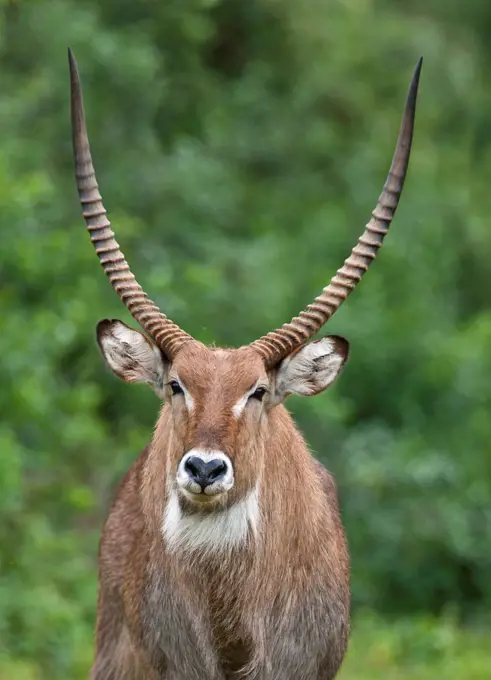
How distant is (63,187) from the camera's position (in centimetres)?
1353

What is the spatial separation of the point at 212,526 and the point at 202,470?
51cm

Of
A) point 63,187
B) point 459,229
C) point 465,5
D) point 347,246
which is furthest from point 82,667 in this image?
point 465,5

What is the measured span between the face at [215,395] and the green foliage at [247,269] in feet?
9.88

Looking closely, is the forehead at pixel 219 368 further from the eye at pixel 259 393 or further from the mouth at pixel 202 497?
the mouth at pixel 202 497

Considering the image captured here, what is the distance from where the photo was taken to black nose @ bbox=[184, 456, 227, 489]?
236 inches

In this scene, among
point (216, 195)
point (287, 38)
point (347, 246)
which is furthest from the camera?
point (287, 38)

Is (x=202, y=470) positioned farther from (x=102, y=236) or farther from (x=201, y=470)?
(x=102, y=236)

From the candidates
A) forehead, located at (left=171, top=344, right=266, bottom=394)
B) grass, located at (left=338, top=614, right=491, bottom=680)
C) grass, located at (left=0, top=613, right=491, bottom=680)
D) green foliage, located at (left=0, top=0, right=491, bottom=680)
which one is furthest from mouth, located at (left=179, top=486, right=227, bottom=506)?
grass, located at (left=338, top=614, right=491, bottom=680)

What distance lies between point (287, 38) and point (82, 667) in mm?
9117

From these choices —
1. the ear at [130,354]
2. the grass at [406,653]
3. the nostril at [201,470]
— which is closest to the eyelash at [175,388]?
the ear at [130,354]

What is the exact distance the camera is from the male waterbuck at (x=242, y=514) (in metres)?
6.47

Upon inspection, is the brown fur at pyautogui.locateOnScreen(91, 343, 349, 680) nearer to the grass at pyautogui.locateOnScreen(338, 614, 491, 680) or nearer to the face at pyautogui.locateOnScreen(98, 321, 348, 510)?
the face at pyautogui.locateOnScreen(98, 321, 348, 510)

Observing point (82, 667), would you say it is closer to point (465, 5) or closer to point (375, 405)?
point (375, 405)

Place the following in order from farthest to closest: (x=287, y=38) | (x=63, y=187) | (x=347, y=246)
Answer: (x=287, y=38) → (x=347, y=246) → (x=63, y=187)
